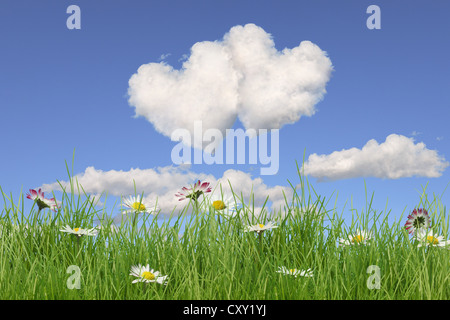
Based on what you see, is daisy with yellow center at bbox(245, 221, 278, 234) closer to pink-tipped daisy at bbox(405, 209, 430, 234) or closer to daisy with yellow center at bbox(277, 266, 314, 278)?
daisy with yellow center at bbox(277, 266, 314, 278)

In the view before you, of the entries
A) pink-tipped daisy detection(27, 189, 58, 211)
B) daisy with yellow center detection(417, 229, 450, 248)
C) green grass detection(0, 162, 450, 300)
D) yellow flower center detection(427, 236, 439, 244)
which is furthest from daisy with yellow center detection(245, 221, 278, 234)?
pink-tipped daisy detection(27, 189, 58, 211)

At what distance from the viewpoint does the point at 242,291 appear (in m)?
3.00

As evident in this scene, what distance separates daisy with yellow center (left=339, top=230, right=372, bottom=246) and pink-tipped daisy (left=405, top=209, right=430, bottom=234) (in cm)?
32

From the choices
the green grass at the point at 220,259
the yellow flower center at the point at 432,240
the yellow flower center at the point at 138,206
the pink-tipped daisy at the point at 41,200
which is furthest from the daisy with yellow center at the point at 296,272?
the pink-tipped daisy at the point at 41,200

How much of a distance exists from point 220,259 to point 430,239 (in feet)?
5.36

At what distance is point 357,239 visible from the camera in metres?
3.77

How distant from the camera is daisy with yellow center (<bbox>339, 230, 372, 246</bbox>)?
3634mm

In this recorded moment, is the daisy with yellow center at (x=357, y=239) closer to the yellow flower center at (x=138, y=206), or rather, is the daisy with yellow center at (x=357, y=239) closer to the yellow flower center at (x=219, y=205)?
the yellow flower center at (x=219, y=205)

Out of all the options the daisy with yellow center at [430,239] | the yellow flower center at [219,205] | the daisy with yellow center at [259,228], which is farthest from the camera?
the yellow flower center at [219,205]

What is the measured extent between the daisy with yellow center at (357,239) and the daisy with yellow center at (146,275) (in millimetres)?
1410

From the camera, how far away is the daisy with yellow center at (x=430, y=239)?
3601mm
